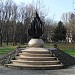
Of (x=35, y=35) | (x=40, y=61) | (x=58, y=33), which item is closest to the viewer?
(x=40, y=61)

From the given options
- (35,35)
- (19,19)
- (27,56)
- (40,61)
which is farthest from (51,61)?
(19,19)

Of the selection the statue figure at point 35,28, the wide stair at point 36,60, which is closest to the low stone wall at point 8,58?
the wide stair at point 36,60

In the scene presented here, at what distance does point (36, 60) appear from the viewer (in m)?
16.9

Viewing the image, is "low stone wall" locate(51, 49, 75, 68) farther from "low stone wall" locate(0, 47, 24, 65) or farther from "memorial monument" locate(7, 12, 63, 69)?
"low stone wall" locate(0, 47, 24, 65)

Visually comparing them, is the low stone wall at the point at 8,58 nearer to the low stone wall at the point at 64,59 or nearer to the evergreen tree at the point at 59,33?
the low stone wall at the point at 64,59

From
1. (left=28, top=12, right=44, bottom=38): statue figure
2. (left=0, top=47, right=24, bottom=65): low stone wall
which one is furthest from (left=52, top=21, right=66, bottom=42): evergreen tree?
(left=0, top=47, right=24, bottom=65): low stone wall

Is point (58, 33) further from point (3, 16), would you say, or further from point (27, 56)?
point (27, 56)

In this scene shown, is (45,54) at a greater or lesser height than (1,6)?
lesser

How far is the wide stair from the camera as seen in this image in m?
15.9

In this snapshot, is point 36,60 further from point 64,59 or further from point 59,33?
point 59,33

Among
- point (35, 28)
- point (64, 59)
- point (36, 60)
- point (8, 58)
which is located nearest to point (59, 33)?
point (35, 28)

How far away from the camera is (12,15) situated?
6116cm

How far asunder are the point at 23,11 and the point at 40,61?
47784 mm

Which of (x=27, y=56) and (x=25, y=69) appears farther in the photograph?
(x=27, y=56)
